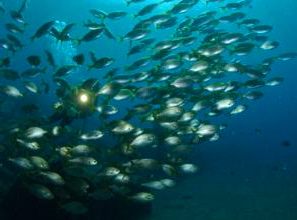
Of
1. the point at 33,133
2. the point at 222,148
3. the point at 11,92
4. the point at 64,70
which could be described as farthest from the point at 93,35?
the point at 222,148

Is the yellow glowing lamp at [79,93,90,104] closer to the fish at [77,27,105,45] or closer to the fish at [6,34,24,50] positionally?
the fish at [77,27,105,45]

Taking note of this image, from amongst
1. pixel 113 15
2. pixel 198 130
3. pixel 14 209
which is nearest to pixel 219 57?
pixel 198 130

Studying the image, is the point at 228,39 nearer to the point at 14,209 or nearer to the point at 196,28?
the point at 196,28

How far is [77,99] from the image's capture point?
1009 cm

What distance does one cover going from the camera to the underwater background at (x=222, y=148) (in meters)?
14.5

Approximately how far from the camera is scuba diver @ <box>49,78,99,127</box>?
9938 millimetres

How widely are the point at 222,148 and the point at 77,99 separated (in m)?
28.9

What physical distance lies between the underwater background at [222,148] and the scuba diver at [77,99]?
0.39 metres

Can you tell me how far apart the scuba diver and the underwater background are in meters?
0.39

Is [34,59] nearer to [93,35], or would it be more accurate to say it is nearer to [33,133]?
[93,35]

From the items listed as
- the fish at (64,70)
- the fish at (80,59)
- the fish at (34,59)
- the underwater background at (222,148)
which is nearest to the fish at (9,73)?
the underwater background at (222,148)

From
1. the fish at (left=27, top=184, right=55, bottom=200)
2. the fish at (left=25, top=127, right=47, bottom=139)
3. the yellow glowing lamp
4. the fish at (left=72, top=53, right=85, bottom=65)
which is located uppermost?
the fish at (left=72, top=53, right=85, bottom=65)

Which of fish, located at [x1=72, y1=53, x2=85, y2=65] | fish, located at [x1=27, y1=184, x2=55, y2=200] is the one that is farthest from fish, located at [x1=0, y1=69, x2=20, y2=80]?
fish, located at [x1=27, y1=184, x2=55, y2=200]

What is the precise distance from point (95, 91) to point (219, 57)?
12.1ft
